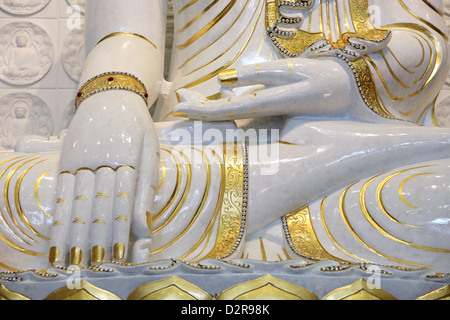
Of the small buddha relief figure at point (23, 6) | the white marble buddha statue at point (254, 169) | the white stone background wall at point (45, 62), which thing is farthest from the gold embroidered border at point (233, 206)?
the small buddha relief figure at point (23, 6)

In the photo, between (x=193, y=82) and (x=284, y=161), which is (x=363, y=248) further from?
(x=193, y=82)

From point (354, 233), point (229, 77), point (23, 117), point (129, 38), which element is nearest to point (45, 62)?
point (23, 117)

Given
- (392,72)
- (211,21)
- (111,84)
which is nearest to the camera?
(111,84)

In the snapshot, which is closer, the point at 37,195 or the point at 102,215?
the point at 102,215

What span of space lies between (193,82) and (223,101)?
286 millimetres

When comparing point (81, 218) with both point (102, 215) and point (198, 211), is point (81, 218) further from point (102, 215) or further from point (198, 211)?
point (198, 211)

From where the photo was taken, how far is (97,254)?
1176mm

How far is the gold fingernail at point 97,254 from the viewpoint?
1.17m

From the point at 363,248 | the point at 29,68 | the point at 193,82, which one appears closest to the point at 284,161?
the point at 363,248

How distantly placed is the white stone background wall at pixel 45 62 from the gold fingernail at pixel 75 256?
95cm

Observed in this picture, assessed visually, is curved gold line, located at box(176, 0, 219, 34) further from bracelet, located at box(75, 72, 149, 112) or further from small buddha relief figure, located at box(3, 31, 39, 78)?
small buddha relief figure, located at box(3, 31, 39, 78)

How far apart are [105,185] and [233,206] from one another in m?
0.27

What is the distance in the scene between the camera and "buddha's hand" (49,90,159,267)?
119 cm

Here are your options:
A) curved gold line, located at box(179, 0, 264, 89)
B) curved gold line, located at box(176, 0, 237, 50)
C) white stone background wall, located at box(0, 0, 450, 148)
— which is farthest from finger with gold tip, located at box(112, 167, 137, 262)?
white stone background wall, located at box(0, 0, 450, 148)
